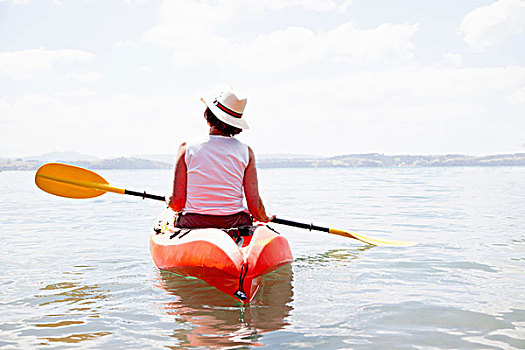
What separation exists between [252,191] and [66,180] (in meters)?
4.00

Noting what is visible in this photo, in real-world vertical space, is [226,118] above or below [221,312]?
above

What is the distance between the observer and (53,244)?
888 cm

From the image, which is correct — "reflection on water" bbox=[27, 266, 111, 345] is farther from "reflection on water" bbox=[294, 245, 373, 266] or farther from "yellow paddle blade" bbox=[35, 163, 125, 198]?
"reflection on water" bbox=[294, 245, 373, 266]

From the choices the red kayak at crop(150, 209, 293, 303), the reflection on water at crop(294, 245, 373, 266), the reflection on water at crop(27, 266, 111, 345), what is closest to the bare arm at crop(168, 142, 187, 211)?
the red kayak at crop(150, 209, 293, 303)

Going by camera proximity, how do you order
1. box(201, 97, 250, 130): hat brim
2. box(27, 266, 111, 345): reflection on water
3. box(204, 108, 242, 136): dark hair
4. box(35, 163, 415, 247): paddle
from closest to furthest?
box(27, 266, 111, 345): reflection on water
box(201, 97, 250, 130): hat brim
box(204, 108, 242, 136): dark hair
box(35, 163, 415, 247): paddle

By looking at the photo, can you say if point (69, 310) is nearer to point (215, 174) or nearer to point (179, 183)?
point (179, 183)

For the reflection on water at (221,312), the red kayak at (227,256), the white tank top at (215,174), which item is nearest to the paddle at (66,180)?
the red kayak at (227,256)

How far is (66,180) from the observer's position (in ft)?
25.8

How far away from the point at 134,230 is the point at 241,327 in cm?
751

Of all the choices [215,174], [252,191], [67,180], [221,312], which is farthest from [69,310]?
[67,180]

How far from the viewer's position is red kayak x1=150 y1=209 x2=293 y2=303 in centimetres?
454

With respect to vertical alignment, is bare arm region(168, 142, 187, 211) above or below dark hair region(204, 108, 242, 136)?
below

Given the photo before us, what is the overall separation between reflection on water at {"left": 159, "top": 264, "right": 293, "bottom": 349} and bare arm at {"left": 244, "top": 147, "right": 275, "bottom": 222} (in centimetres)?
68

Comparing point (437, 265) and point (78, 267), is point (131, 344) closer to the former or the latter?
point (78, 267)
